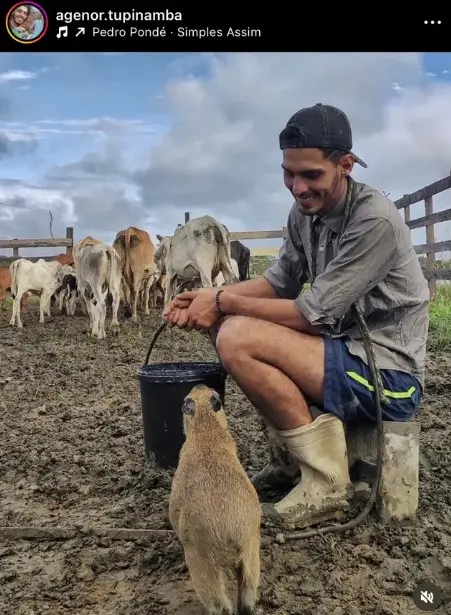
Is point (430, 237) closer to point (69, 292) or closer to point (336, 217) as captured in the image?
point (69, 292)

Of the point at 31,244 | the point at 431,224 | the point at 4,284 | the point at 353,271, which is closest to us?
the point at 353,271

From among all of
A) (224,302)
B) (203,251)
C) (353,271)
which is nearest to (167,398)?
(224,302)

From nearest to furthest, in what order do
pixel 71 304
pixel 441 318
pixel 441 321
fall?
pixel 441 321 < pixel 441 318 < pixel 71 304

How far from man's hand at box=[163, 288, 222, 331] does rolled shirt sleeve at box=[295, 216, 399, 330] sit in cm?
49

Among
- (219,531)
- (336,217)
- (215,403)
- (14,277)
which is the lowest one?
(219,531)

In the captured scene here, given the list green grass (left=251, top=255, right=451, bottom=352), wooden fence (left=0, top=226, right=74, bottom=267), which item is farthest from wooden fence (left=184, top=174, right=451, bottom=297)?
wooden fence (left=0, top=226, right=74, bottom=267)

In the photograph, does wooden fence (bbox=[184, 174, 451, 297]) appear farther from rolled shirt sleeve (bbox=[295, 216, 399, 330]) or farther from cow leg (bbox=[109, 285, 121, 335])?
rolled shirt sleeve (bbox=[295, 216, 399, 330])

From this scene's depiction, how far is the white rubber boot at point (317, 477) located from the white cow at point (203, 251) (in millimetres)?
7600

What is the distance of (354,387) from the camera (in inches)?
118

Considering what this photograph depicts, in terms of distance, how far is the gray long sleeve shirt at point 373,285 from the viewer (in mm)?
2914

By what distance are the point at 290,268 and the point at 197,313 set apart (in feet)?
2.24
